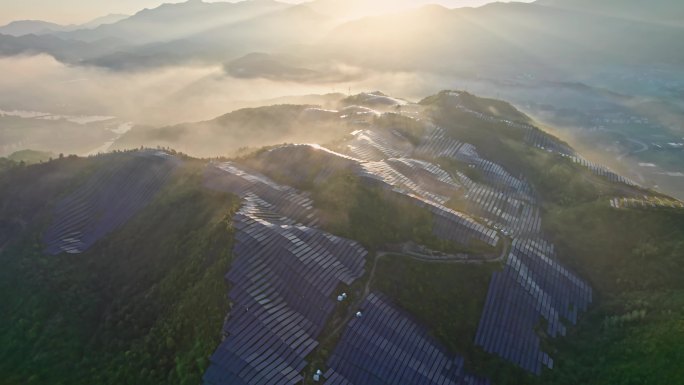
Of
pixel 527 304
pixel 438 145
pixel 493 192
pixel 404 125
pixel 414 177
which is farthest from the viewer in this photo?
pixel 404 125

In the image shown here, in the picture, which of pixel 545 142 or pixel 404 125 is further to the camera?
pixel 545 142

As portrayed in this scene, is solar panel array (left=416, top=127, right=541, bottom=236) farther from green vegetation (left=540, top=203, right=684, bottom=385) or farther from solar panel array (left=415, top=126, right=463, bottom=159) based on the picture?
green vegetation (left=540, top=203, right=684, bottom=385)

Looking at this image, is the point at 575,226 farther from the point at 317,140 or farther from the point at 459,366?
the point at 317,140

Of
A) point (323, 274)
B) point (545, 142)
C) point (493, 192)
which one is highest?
point (323, 274)

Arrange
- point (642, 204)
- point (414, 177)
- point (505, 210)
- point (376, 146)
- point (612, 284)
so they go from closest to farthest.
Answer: point (612, 284) < point (642, 204) < point (505, 210) < point (414, 177) < point (376, 146)

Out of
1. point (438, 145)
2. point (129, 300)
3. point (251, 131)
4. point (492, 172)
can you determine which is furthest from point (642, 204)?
point (251, 131)

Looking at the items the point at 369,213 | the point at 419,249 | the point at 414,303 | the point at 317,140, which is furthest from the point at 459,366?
the point at 317,140

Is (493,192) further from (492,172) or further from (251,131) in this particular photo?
(251,131)

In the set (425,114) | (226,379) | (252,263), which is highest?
(252,263)
